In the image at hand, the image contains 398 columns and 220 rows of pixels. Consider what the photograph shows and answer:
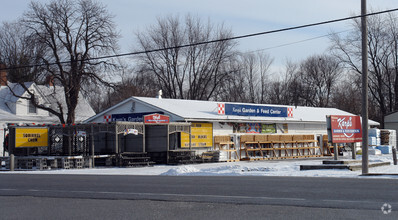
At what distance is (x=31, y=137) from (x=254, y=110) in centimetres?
1624

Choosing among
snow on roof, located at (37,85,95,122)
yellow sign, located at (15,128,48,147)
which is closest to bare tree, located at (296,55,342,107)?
snow on roof, located at (37,85,95,122)

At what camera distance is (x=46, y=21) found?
5059 cm

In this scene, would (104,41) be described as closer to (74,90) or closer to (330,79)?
(74,90)

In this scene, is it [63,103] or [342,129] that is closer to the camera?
[342,129]

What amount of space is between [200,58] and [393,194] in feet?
180

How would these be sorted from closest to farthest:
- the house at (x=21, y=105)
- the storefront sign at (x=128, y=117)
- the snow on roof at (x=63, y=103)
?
the storefront sign at (x=128, y=117) → the house at (x=21, y=105) → the snow on roof at (x=63, y=103)

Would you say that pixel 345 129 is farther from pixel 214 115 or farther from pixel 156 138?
pixel 156 138

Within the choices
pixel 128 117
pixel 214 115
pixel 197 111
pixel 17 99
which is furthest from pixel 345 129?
pixel 17 99

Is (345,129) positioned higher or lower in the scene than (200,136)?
higher

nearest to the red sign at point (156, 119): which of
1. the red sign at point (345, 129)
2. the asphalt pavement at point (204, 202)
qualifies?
the red sign at point (345, 129)

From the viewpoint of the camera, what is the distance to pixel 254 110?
127 feet

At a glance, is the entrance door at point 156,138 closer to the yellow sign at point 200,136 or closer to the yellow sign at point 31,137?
the yellow sign at point 200,136

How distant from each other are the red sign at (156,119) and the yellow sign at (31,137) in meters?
6.95

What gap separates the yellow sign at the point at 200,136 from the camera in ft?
112
